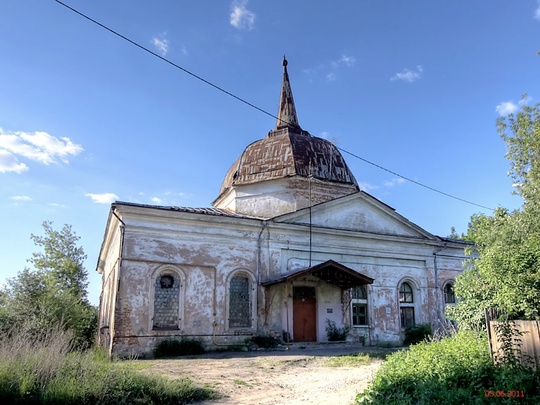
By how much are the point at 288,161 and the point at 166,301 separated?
934 cm

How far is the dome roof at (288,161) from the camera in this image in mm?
21297

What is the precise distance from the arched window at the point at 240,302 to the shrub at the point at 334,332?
359 cm

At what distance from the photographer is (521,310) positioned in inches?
307

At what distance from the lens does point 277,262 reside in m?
18.0

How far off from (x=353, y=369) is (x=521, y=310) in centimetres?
479

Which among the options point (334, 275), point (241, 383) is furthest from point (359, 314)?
point (241, 383)

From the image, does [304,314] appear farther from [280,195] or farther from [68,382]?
[68,382]

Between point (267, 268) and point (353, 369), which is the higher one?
point (267, 268)

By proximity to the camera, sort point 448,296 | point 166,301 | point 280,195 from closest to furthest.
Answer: point 166,301, point 280,195, point 448,296

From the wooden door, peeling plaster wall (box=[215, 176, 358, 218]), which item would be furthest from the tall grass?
peeling plaster wall (box=[215, 176, 358, 218])

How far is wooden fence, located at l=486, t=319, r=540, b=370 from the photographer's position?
23.1 feet

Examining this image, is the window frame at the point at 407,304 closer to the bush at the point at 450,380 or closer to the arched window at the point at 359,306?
the arched window at the point at 359,306

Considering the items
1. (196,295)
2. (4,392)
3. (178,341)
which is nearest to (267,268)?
Answer: (196,295)

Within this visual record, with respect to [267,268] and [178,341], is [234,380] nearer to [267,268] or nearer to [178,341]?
[178,341]
